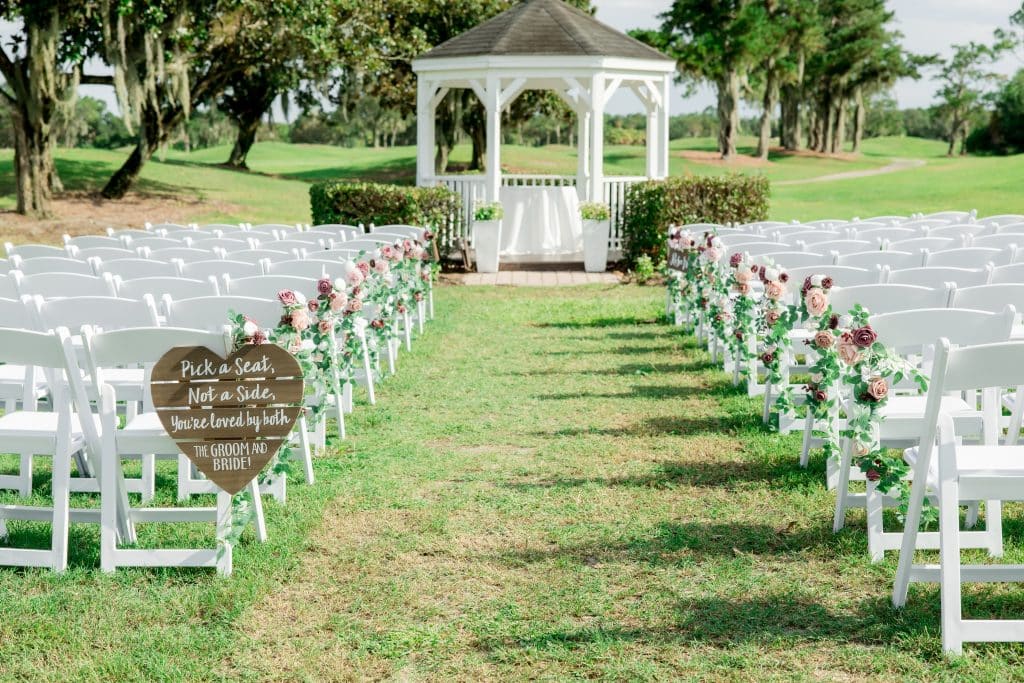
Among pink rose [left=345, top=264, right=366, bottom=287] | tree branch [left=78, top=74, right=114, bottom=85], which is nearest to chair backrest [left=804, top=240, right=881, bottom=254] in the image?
pink rose [left=345, top=264, right=366, bottom=287]

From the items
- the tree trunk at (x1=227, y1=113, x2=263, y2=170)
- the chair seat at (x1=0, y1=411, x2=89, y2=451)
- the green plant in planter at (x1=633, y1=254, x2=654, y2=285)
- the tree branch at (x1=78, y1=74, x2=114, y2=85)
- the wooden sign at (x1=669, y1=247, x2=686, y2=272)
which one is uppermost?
the tree branch at (x1=78, y1=74, x2=114, y2=85)

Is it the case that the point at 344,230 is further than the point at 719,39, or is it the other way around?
the point at 719,39

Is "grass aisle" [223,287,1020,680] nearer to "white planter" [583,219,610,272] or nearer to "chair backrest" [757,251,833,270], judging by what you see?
"chair backrest" [757,251,833,270]

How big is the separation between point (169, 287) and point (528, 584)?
3120 mm

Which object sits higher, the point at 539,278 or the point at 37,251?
the point at 37,251

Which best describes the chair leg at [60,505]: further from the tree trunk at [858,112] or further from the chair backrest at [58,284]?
the tree trunk at [858,112]

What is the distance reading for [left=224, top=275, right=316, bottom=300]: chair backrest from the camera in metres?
6.25

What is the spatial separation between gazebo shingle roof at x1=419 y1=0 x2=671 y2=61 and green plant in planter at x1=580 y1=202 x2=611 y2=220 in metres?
2.38

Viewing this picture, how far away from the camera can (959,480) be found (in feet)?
12.0

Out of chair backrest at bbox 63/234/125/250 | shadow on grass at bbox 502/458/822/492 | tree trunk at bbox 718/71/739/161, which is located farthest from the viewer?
tree trunk at bbox 718/71/739/161

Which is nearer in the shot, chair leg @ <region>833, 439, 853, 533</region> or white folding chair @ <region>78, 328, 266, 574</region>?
white folding chair @ <region>78, 328, 266, 574</region>

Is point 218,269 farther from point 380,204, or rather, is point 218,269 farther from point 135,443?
point 380,204

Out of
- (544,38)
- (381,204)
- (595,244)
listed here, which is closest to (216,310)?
(381,204)

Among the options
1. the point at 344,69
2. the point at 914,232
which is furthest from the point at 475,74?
the point at 344,69
